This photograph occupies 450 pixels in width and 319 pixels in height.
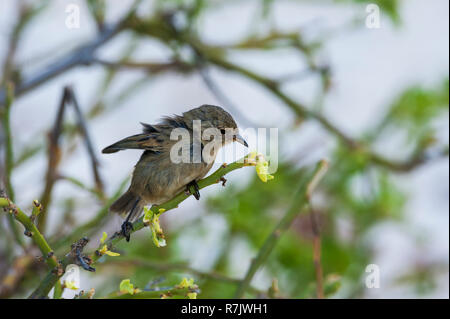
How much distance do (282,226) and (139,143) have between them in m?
0.62

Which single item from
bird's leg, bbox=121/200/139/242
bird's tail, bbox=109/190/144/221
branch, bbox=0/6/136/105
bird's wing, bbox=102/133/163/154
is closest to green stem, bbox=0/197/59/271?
bird's leg, bbox=121/200/139/242

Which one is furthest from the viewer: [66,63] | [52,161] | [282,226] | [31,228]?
[66,63]

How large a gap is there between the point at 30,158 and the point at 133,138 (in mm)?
701

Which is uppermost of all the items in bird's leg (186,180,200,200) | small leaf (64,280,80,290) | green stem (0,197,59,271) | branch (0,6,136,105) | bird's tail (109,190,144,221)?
branch (0,6,136,105)

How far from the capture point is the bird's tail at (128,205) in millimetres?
2557

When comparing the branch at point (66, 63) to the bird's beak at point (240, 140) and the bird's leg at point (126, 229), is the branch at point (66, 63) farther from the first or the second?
the bird's leg at point (126, 229)

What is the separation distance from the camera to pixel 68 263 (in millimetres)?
1442

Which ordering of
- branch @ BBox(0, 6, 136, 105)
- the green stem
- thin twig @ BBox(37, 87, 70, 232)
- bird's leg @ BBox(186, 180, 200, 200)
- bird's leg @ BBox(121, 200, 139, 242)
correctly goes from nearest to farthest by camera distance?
the green stem, bird's leg @ BBox(121, 200, 139, 242), bird's leg @ BBox(186, 180, 200, 200), thin twig @ BBox(37, 87, 70, 232), branch @ BBox(0, 6, 136, 105)

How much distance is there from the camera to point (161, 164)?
2.37m

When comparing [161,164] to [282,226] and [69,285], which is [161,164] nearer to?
[282,226]

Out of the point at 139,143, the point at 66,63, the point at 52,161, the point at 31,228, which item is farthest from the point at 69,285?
the point at 66,63

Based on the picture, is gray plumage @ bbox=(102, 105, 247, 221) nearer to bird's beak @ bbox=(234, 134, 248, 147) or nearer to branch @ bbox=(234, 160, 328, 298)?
bird's beak @ bbox=(234, 134, 248, 147)

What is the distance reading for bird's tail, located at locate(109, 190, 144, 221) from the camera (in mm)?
2557
